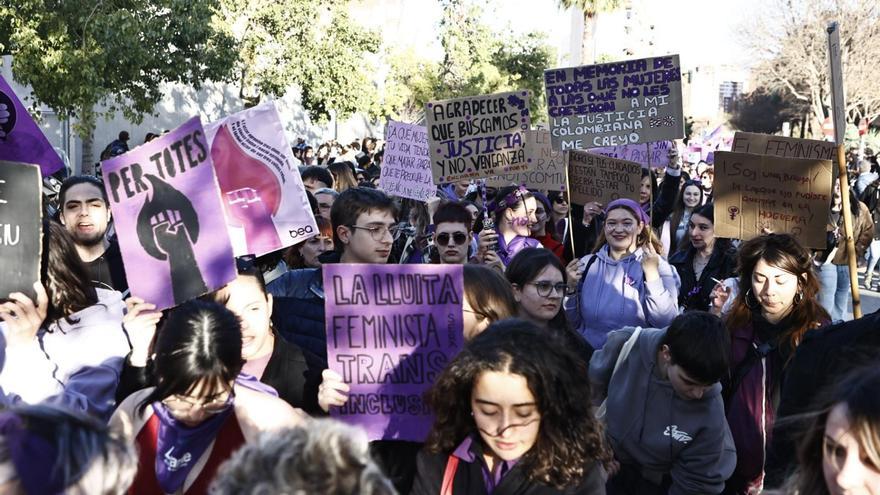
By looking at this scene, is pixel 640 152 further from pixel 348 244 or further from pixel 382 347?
pixel 382 347

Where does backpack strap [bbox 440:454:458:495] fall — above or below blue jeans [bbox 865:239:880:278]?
above

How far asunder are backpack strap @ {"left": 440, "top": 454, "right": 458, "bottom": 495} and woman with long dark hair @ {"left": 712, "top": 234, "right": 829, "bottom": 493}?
6.21 ft

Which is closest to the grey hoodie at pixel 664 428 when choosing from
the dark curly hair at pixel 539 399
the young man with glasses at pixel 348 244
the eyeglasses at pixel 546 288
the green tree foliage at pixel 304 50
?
the eyeglasses at pixel 546 288

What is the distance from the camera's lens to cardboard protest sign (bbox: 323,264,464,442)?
11.5 feet

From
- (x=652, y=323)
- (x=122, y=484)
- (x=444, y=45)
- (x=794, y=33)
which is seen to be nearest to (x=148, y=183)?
(x=122, y=484)

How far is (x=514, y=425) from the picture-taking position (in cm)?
272

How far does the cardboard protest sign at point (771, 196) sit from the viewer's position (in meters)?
6.12

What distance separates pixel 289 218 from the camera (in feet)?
17.3

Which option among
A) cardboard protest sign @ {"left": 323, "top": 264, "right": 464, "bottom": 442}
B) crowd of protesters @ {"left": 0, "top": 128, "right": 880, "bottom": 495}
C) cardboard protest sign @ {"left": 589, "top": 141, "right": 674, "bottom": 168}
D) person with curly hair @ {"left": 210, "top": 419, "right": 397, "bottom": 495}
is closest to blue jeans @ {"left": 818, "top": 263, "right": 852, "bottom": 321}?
cardboard protest sign @ {"left": 589, "top": 141, "right": 674, "bottom": 168}

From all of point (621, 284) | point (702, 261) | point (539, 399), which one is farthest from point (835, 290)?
point (539, 399)

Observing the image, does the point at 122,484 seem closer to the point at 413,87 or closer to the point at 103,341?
the point at 103,341

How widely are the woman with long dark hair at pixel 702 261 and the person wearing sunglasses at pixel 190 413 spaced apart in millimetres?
4379

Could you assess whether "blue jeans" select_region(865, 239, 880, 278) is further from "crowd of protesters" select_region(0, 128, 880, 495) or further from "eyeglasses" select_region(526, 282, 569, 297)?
"eyeglasses" select_region(526, 282, 569, 297)

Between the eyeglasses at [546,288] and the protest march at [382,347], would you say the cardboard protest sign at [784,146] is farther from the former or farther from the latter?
the eyeglasses at [546,288]
